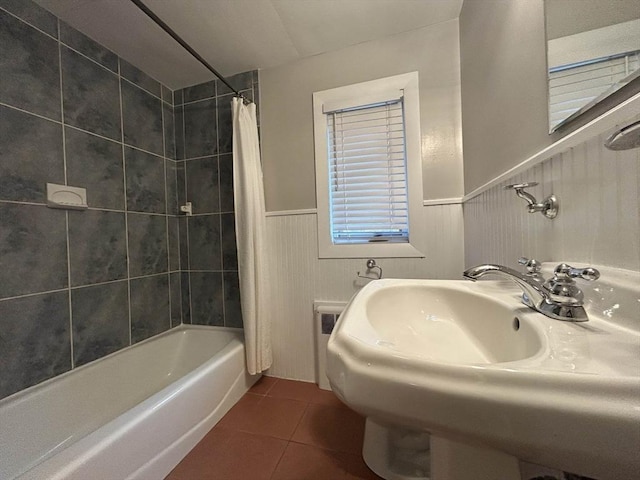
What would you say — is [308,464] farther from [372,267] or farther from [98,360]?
[98,360]

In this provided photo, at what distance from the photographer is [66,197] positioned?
1149mm

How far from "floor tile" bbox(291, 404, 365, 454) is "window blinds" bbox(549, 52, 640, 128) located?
135 centimetres

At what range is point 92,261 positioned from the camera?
4.17 ft

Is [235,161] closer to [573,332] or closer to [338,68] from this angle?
[338,68]

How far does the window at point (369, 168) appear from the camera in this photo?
1.35m

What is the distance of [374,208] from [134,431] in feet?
4.71

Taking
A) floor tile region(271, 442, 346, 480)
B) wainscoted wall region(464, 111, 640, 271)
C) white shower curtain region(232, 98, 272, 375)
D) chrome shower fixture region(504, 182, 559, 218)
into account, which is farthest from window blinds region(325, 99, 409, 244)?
floor tile region(271, 442, 346, 480)

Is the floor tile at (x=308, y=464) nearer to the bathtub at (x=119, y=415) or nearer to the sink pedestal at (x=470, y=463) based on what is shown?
the bathtub at (x=119, y=415)

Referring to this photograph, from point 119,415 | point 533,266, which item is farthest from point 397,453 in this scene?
point 119,415

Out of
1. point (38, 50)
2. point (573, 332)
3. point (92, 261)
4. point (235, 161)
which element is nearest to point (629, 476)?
point (573, 332)

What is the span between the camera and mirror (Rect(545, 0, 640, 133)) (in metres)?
0.39

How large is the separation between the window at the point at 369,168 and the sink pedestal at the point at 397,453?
0.83 meters

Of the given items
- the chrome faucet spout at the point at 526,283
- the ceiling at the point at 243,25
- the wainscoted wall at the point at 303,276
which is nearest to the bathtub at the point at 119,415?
the wainscoted wall at the point at 303,276

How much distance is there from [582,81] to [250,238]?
53.7 inches
